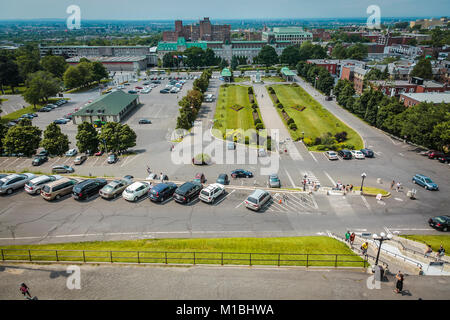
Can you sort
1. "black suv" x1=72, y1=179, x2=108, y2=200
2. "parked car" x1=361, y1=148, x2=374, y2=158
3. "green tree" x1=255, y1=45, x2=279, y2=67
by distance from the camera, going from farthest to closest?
"green tree" x1=255, y1=45, x2=279, y2=67, "parked car" x1=361, y1=148, x2=374, y2=158, "black suv" x1=72, y1=179, x2=108, y2=200

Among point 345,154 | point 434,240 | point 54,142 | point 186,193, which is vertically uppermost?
point 54,142

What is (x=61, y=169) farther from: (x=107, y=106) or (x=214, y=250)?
(x=107, y=106)

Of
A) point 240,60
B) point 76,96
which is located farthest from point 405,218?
point 240,60

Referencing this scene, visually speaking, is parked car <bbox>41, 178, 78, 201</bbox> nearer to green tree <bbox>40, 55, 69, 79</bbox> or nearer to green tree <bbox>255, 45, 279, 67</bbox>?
green tree <bbox>40, 55, 69, 79</bbox>

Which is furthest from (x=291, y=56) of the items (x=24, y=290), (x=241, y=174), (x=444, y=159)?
(x=24, y=290)

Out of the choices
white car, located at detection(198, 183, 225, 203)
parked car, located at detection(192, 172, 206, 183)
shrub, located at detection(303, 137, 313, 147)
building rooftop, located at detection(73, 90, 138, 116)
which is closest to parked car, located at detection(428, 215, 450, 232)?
white car, located at detection(198, 183, 225, 203)

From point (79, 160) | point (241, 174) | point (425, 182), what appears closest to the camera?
point (425, 182)

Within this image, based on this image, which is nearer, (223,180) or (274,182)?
(223,180)

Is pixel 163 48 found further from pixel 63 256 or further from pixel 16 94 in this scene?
pixel 63 256
